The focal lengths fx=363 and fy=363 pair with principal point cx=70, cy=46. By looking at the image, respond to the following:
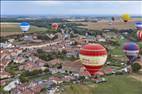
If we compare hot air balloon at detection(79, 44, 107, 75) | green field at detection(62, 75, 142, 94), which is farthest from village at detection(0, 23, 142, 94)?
hot air balloon at detection(79, 44, 107, 75)

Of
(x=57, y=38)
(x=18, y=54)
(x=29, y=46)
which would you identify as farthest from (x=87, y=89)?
(x=57, y=38)

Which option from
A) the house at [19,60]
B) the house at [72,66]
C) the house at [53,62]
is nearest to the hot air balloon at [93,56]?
the house at [72,66]

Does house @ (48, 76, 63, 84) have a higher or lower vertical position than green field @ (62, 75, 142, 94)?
lower

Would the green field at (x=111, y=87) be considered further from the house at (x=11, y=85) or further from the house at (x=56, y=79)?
the house at (x=11, y=85)

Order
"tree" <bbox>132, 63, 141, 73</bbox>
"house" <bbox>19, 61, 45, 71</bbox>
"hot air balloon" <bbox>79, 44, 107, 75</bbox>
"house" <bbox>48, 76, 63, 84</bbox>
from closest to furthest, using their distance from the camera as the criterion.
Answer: "hot air balloon" <bbox>79, 44, 107, 75</bbox>
"house" <bbox>48, 76, 63, 84</bbox>
"tree" <bbox>132, 63, 141, 73</bbox>
"house" <bbox>19, 61, 45, 71</bbox>

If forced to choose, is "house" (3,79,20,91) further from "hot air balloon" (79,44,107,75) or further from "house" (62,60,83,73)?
"hot air balloon" (79,44,107,75)

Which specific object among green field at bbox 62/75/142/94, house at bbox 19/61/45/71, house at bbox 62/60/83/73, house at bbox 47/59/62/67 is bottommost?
house at bbox 19/61/45/71

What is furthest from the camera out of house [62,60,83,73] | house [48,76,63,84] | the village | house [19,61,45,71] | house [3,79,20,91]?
house [19,61,45,71]

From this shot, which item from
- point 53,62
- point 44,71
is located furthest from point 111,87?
point 53,62
